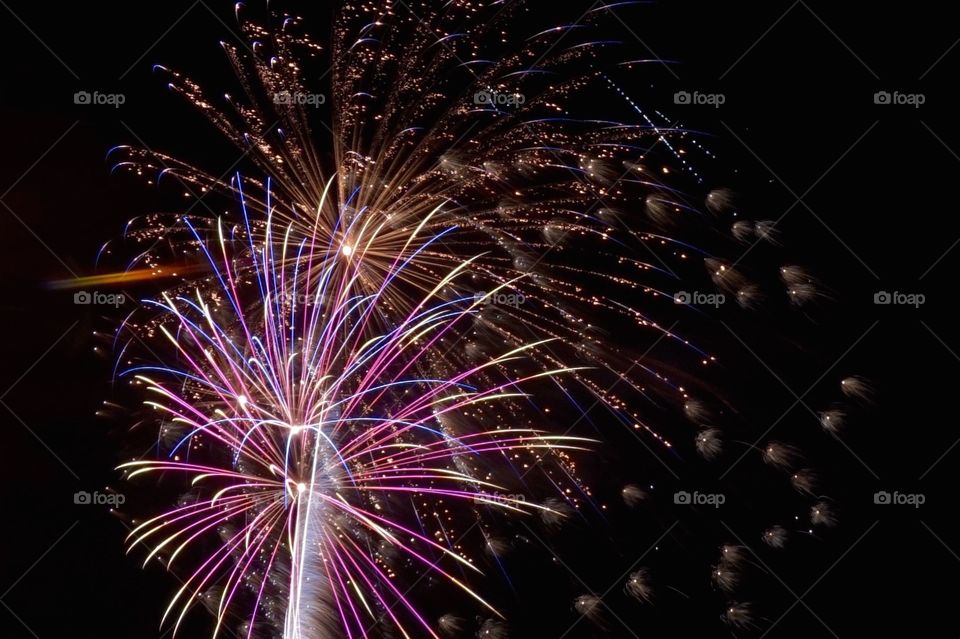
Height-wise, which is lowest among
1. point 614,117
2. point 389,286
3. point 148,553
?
point 148,553

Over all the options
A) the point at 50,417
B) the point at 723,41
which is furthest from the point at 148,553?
the point at 723,41

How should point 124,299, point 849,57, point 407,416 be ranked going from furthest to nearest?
point 124,299
point 849,57
point 407,416

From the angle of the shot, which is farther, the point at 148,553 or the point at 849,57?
the point at 148,553

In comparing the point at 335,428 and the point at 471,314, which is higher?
the point at 471,314

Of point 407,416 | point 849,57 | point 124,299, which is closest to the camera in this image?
point 407,416

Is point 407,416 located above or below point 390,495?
above

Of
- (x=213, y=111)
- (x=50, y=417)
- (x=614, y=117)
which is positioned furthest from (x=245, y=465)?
(x=614, y=117)

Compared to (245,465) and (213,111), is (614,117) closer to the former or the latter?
(213,111)
